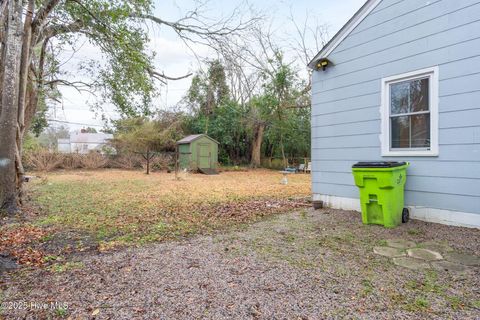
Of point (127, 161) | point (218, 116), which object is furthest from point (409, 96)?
point (127, 161)

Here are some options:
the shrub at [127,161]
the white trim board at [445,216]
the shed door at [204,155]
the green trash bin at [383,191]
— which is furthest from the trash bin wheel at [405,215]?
the shrub at [127,161]

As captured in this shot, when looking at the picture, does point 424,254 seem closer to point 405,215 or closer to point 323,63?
point 405,215

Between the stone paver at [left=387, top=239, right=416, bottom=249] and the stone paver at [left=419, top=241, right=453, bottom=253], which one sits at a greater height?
the stone paver at [left=419, top=241, right=453, bottom=253]

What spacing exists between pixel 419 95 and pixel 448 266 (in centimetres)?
243

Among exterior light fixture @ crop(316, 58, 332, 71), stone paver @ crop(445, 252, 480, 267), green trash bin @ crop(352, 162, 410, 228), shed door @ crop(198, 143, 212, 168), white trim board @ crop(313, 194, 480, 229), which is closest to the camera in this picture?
stone paver @ crop(445, 252, 480, 267)

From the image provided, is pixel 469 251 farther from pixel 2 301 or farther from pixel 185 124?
pixel 185 124

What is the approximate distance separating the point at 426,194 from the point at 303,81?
1145 centimetres

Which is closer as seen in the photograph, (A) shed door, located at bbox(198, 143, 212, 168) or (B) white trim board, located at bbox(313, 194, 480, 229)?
(B) white trim board, located at bbox(313, 194, 480, 229)

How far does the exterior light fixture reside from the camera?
4.93 metres

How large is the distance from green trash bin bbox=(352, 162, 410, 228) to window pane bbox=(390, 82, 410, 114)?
830 mm

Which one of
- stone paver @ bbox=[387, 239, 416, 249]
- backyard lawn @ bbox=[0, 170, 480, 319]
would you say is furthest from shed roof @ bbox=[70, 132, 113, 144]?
stone paver @ bbox=[387, 239, 416, 249]

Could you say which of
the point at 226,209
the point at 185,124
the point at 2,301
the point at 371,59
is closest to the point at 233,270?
the point at 2,301

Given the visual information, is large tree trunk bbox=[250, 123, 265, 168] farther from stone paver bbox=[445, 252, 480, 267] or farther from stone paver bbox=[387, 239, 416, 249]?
stone paver bbox=[445, 252, 480, 267]

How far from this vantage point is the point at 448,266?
2.42 m
